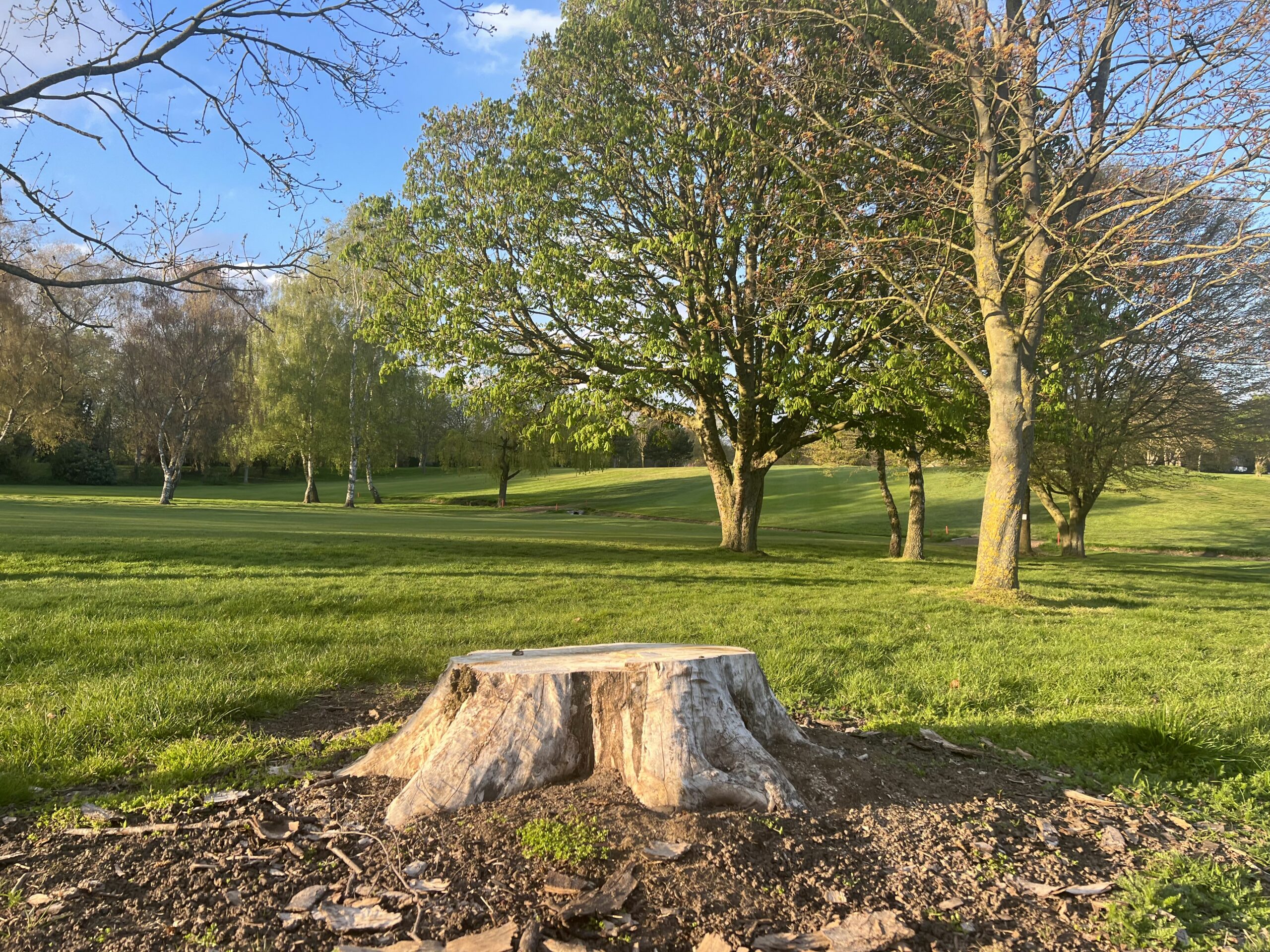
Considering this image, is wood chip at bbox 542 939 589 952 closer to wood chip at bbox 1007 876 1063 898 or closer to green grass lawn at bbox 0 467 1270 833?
wood chip at bbox 1007 876 1063 898

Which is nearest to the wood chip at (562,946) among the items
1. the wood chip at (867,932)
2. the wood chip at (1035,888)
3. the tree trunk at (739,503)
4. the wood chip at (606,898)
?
the wood chip at (606,898)

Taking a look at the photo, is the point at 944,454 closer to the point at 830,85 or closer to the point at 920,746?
the point at 830,85

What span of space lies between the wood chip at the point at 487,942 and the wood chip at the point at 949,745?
3.11 m

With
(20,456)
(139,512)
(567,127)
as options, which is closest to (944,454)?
(567,127)

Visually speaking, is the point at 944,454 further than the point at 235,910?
Yes

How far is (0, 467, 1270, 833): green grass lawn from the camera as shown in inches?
173

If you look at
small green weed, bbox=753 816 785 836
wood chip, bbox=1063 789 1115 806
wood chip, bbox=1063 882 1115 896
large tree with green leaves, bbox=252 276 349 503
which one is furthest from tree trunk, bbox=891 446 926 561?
large tree with green leaves, bbox=252 276 349 503

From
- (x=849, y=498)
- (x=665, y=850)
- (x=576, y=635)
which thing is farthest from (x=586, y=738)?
(x=849, y=498)

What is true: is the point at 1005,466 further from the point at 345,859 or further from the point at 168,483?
the point at 168,483

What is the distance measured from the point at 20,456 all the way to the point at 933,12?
6546cm

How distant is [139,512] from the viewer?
25.6 metres

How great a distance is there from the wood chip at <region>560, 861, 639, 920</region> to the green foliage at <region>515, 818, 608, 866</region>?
0.53 ft

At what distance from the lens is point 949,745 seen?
4.38 m

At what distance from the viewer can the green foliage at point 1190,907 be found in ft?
7.99
